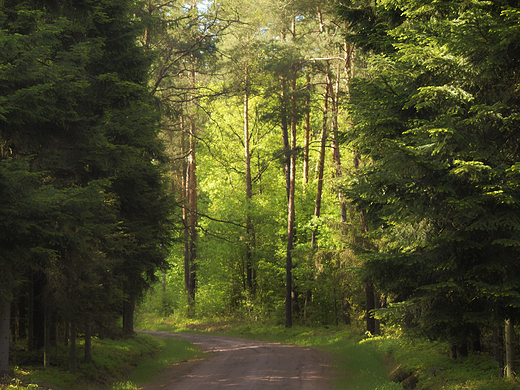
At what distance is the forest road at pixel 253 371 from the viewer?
11164mm

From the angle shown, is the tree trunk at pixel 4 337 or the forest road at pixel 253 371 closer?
the tree trunk at pixel 4 337

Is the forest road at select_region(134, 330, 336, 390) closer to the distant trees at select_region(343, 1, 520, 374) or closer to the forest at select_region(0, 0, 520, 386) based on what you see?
the forest at select_region(0, 0, 520, 386)

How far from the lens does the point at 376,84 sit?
892 cm

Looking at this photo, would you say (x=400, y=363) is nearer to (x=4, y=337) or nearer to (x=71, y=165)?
(x=4, y=337)

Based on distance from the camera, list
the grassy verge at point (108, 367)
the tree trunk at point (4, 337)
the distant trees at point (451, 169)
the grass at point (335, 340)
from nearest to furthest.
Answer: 1. the distant trees at point (451, 169)
2. the tree trunk at point (4, 337)
3. the grassy verge at point (108, 367)
4. the grass at point (335, 340)

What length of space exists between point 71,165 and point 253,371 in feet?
24.7

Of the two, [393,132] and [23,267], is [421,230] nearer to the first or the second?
[393,132]

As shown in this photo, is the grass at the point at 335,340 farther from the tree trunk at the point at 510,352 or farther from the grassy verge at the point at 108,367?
the grassy verge at the point at 108,367

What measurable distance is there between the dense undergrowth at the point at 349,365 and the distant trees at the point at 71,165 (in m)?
0.86

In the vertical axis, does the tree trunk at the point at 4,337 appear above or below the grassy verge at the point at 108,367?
above

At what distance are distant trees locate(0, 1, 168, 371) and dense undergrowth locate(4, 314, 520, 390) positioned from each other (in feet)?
2.82

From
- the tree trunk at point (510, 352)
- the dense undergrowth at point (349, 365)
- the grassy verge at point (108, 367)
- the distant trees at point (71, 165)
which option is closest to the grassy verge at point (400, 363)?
the dense undergrowth at point (349, 365)

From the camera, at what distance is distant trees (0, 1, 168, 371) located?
26.6 ft

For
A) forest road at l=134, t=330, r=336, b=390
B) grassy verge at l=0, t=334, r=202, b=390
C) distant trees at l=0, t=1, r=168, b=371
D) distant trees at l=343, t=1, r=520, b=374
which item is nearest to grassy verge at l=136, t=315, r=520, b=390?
forest road at l=134, t=330, r=336, b=390
